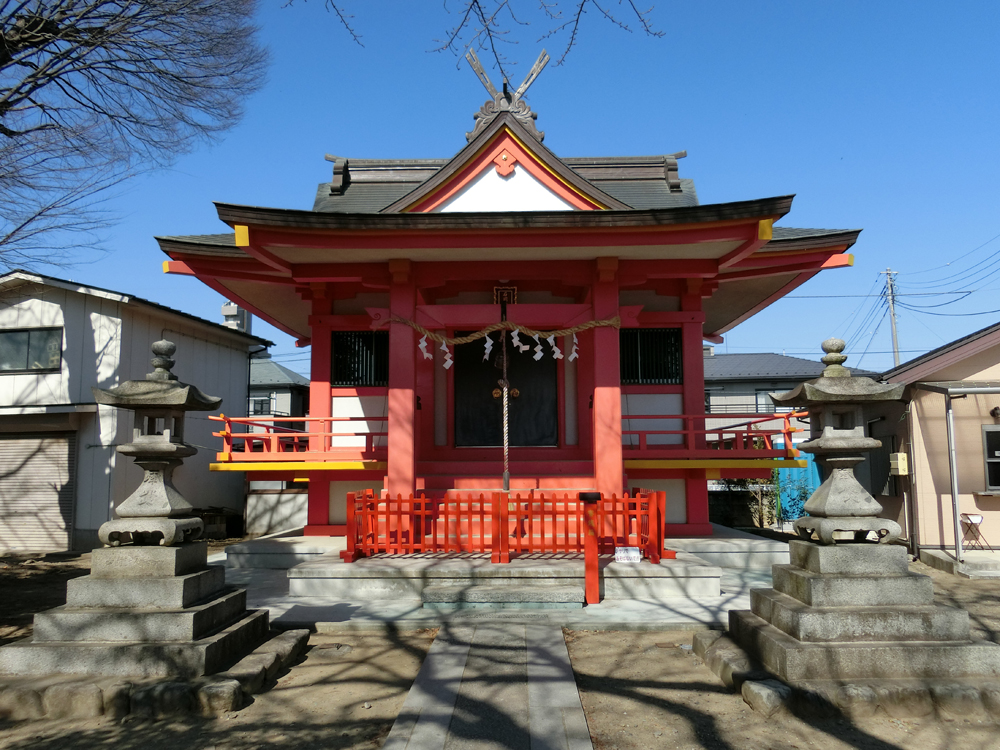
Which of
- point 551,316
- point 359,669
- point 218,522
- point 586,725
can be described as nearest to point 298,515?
point 218,522

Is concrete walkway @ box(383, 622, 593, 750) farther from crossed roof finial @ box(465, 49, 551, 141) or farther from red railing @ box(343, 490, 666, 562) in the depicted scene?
crossed roof finial @ box(465, 49, 551, 141)

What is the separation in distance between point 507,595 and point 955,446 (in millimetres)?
10131

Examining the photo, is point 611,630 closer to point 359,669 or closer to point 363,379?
point 359,669

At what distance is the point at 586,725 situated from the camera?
15.8 feet

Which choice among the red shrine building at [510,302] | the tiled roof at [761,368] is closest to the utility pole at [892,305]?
the tiled roof at [761,368]

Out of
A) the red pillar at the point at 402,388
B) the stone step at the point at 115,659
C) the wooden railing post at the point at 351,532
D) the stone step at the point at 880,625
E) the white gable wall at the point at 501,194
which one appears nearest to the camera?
the stone step at the point at 880,625

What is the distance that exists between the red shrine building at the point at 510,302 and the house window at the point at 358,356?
0.03m

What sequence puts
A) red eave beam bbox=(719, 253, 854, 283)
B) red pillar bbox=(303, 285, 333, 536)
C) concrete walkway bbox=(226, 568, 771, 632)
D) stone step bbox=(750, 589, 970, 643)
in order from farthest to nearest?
1. red pillar bbox=(303, 285, 333, 536)
2. red eave beam bbox=(719, 253, 854, 283)
3. concrete walkway bbox=(226, 568, 771, 632)
4. stone step bbox=(750, 589, 970, 643)

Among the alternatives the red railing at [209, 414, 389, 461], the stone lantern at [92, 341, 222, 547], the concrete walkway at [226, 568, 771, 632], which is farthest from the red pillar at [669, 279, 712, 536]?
the stone lantern at [92, 341, 222, 547]

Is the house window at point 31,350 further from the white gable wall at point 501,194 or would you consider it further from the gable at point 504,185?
the white gable wall at point 501,194

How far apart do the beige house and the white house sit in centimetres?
1741

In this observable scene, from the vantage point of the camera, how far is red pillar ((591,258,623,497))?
10.3 m

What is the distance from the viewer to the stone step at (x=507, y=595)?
8188 mm

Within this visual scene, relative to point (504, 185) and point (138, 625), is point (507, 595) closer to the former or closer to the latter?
point (138, 625)
